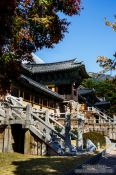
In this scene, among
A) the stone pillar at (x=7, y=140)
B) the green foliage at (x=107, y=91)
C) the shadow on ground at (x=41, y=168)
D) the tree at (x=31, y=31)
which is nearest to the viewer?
the tree at (x=31, y=31)

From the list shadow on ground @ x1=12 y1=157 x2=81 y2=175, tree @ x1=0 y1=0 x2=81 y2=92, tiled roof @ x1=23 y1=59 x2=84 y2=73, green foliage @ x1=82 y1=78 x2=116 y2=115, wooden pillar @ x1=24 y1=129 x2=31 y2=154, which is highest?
tiled roof @ x1=23 y1=59 x2=84 y2=73

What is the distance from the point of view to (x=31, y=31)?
30.4 ft

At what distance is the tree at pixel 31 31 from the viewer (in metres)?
8.64

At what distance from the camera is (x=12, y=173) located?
35.4 feet

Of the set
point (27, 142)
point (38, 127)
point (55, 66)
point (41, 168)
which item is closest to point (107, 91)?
point (55, 66)

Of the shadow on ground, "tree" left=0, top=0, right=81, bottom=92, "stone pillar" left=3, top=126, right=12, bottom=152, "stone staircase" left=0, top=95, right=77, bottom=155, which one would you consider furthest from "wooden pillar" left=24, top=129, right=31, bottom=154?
"tree" left=0, top=0, right=81, bottom=92

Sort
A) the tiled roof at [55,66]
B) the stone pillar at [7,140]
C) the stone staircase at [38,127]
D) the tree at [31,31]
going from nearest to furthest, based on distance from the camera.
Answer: the tree at [31,31] < the stone staircase at [38,127] < the stone pillar at [7,140] < the tiled roof at [55,66]

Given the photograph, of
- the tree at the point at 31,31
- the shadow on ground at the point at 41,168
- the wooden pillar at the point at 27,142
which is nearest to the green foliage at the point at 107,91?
the wooden pillar at the point at 27,142

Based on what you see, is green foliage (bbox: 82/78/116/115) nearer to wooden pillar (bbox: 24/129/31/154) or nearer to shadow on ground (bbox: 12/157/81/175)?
wooden pillar (bbox: 24/129/31/154)

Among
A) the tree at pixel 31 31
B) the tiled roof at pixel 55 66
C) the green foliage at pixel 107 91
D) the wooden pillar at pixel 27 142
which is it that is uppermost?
the tiled roof at pixel 55 66

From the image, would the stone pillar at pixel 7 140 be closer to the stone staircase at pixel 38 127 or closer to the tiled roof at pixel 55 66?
the stone staircase at pixel 38 127

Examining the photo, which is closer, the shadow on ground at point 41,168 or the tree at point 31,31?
the tree at point 31,31

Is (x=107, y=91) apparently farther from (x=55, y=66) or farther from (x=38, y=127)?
(x=38, y=127)

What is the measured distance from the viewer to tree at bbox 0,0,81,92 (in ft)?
28.3
